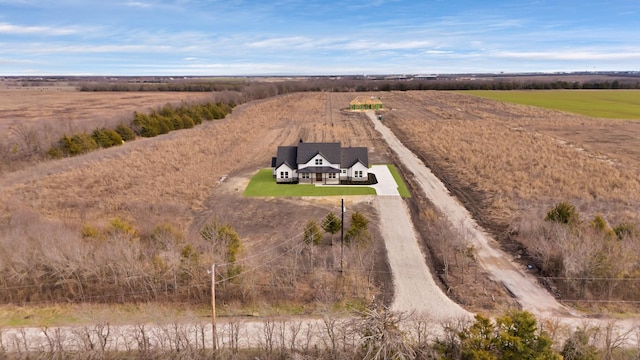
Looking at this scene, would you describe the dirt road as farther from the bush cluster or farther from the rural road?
the bush cluster

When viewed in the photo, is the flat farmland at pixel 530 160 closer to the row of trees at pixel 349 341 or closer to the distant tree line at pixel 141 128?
the row of trees at pixel 349 341

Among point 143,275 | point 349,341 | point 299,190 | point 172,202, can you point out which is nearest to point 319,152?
point 299,190

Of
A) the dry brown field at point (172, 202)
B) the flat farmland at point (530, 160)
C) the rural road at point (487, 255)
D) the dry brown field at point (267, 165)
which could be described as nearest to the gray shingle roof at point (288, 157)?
the dry brown field at point (172, 202)

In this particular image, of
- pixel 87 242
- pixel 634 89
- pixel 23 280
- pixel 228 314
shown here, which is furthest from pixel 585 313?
pixel 634 89

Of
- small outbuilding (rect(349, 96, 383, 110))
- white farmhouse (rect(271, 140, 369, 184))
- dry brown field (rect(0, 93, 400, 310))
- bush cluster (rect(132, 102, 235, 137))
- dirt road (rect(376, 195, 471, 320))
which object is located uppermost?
small outbuilding (rect(349, 96, 383, 110))

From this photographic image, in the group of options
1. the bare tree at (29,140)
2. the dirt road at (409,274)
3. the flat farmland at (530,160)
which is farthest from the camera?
the bare tree at (29,140)

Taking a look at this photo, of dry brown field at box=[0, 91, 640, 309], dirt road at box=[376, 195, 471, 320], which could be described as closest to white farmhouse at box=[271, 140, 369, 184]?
dry brown field at box=[0, 91, 640, 309]
